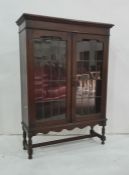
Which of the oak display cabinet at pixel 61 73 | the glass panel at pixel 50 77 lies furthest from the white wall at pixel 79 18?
the glass panel at pixel 50 77

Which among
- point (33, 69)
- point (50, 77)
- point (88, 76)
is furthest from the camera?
point (88, 76)

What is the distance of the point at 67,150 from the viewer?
2789mm

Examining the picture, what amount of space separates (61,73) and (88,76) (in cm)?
40

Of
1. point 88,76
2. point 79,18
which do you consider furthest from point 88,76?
point 79,18

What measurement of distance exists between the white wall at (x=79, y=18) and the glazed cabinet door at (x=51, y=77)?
29.6 inches

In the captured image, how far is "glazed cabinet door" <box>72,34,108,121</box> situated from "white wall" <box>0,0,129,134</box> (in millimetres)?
568

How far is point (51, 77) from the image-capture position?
8.48 ft

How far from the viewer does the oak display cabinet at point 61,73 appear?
239cm

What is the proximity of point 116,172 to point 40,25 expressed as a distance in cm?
187

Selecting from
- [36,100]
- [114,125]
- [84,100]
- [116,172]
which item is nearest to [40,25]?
[36,100]

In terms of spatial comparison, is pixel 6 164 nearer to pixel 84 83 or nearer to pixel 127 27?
pixel 84 83

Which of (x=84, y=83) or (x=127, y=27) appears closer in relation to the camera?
(x=84, y=83)

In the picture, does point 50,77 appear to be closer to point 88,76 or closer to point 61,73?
point 61,73

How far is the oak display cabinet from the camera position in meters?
2.39
